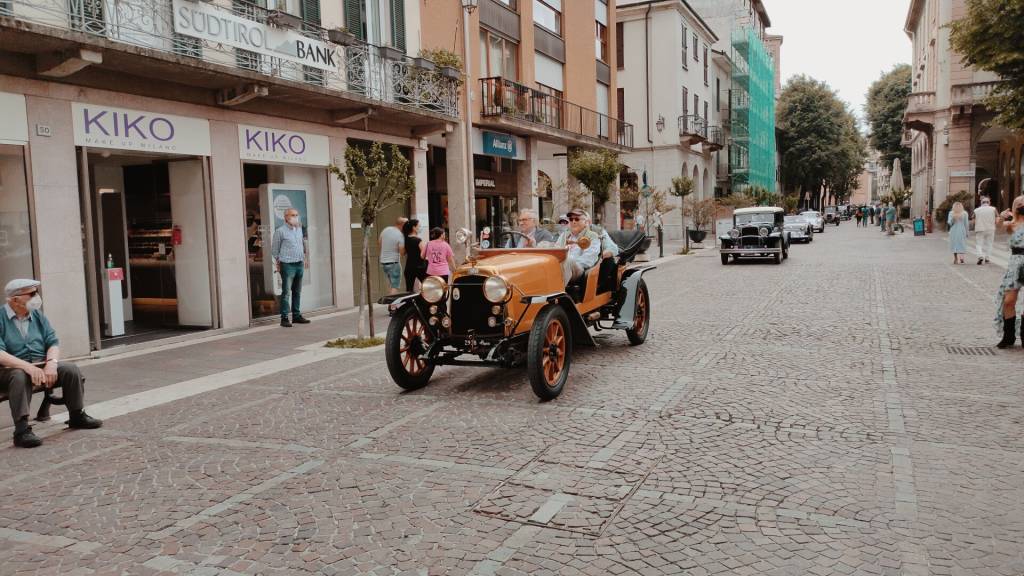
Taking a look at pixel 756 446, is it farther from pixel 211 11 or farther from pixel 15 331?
pixel 211 11

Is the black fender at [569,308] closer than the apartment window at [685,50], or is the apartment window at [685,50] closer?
the black fender at [569,308]

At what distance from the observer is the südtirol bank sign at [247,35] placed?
11133 millimetres

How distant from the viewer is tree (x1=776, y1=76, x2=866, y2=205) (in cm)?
6725

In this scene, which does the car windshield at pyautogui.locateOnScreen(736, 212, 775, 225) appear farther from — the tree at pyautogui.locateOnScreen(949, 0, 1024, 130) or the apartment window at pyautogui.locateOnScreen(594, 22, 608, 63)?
the apartment window at pyautogui.locateOnScreen(594, 22, 608, 63)

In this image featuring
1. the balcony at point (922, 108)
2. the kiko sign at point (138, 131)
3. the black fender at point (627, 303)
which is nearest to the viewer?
the black fender at point (627, 303)

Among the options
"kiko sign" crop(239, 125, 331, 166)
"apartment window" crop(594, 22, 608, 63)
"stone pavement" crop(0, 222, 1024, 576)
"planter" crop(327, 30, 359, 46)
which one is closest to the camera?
"stone pavement" crop(0, 222, 1024, 576)

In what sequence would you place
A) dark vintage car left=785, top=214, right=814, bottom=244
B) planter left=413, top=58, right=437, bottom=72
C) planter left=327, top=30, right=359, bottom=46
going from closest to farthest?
1. planter left=327, top=30, right=359, bottom=46
2. planter left=413, top=58, right=437, bottom=72
3. dark vintage car left=785, top=214, right=814, bottom=244

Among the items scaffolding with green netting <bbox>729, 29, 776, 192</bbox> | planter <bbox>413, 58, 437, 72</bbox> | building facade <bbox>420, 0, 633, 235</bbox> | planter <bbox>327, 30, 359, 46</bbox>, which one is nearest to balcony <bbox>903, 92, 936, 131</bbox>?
scaffolding with green netting <bbox>729, 29, 776, 192</bbox>

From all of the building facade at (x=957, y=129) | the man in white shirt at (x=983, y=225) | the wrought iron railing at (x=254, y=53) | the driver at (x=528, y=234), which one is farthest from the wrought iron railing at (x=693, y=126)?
the driver at (x=528, y=234)

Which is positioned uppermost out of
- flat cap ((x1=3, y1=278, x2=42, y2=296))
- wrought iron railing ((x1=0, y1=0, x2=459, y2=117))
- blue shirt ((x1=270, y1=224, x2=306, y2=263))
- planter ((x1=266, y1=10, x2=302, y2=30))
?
planter ((x1=266, y1=10, x2=302, y2=30))

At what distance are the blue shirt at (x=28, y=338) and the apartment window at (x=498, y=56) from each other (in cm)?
→ 1599

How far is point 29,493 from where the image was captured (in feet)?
16.2

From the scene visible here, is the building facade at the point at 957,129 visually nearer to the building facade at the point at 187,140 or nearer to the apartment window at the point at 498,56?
the apartment window at the point at 498,56

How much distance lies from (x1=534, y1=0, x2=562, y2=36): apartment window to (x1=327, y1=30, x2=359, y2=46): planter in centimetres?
1093
